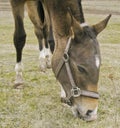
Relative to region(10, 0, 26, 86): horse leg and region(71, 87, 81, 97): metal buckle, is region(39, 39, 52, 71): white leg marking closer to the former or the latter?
region(10, 0, 26, 86): horse leg

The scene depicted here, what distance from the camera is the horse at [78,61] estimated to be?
17.7 feet

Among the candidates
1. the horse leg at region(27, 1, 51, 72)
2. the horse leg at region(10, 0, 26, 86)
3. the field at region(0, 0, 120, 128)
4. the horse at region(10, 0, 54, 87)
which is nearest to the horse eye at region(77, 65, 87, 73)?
the field at region(0, 0, 120, 128)

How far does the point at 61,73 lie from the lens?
5789 mm

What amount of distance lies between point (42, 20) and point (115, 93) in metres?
3.41

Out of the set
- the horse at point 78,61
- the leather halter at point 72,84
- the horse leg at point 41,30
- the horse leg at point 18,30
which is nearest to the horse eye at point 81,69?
the horse at point 78,61

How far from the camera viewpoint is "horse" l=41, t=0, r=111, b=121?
539cm

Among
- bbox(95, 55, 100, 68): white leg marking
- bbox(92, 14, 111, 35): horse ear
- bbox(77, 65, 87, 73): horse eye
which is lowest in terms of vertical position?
bbox(77, 65, 87, 73): horse eye

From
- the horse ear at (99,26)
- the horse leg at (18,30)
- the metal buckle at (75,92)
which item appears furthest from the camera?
the horse leg at (18,30)

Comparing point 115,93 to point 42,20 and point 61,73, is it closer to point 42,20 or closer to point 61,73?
point 61,73

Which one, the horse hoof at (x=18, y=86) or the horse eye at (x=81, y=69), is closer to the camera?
the horse eye at (x=81, y=69)

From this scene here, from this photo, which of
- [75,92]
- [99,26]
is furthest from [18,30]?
[75,92]

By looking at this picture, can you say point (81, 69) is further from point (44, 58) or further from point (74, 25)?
point (44, 58)

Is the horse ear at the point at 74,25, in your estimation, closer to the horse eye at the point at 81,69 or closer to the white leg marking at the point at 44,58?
the horse eye at the point at 81,69

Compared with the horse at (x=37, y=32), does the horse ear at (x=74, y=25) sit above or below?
above
